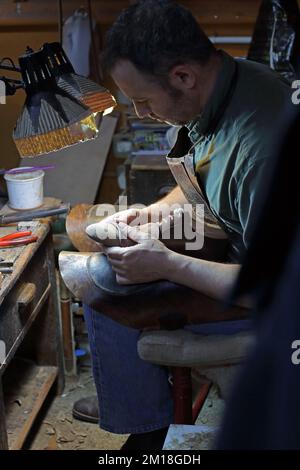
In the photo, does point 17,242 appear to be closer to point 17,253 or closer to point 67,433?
point 17,253

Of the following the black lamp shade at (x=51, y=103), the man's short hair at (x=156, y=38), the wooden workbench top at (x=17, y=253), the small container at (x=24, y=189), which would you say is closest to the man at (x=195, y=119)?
the man's short hair at (x=156, y=38)

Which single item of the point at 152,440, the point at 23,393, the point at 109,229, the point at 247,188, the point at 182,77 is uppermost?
the point at 182,77

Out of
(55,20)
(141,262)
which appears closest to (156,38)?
(141,262)

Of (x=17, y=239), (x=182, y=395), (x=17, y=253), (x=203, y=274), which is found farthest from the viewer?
(x=17, y=239)

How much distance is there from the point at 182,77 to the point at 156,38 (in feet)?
0.41

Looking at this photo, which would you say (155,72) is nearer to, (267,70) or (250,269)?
(267,70)

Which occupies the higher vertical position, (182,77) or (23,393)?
(182,77)

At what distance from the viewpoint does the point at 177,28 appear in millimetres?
1613

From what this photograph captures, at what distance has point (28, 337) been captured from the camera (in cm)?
285

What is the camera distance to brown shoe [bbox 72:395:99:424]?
8.70 ft

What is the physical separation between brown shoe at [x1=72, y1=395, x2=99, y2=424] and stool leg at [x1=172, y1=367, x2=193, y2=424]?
0.81 meters

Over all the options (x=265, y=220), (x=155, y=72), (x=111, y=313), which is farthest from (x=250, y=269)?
(x=111, y=313)

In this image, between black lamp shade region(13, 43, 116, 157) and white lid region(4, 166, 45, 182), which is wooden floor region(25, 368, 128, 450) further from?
black lamp shade region(13, 43, 116, 157)

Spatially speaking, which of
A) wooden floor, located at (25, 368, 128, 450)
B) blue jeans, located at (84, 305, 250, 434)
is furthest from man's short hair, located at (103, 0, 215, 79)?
wooden floor, located at (25, 368, 128, 450)
